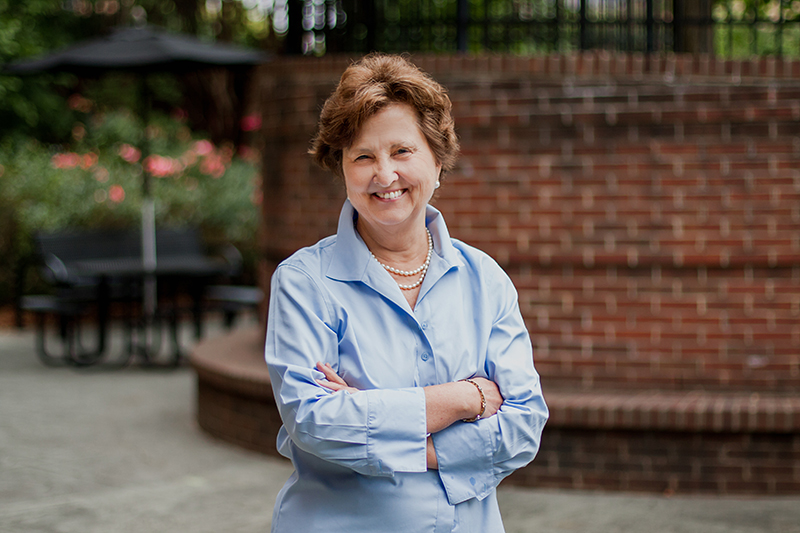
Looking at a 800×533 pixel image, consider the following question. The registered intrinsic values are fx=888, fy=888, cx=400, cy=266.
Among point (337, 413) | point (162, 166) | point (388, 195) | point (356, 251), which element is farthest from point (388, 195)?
point (162, 166)

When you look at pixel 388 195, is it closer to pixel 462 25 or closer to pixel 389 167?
pixel 389 167

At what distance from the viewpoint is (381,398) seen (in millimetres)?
1982

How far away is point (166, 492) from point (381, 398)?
3.29m

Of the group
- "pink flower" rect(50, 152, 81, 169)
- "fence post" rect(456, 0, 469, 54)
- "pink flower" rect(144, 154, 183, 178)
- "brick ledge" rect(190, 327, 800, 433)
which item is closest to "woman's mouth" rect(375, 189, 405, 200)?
"brick ledge" rect(190, 327, 800, 433)

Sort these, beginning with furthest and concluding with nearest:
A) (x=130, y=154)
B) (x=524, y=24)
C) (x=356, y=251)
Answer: (x=130, y=154), (x=524, y=24), (x=356, y=251)

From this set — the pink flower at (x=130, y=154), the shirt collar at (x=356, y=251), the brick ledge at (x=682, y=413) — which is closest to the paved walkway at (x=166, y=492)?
the brick ledge at (x=682, y=413)

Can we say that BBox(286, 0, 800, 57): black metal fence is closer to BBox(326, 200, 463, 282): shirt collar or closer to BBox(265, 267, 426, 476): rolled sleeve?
BBox(326, 200, 463, 282): shirt collar

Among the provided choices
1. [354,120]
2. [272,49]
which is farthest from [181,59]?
[272,49]

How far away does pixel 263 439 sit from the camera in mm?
5578

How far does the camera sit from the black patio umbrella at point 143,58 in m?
8.55

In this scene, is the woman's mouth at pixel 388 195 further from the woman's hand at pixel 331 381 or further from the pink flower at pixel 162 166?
the pink flower at pixel 162 166

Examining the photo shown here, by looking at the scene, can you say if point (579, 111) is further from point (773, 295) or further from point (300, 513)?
point (300, 513)

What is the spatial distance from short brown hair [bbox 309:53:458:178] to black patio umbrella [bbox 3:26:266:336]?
678cm

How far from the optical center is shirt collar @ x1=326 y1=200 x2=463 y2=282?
2139 mm
